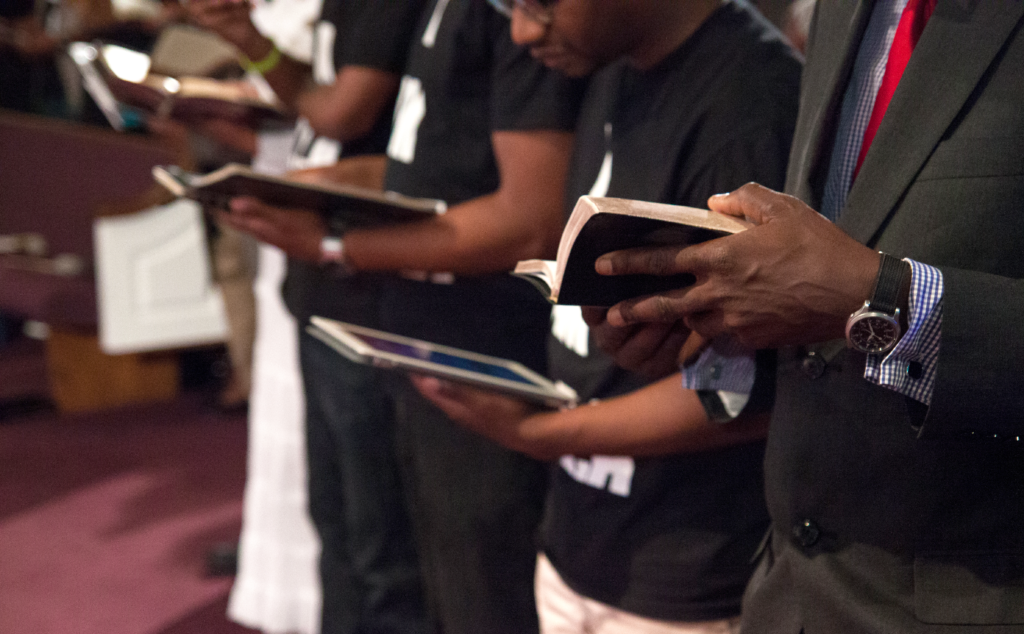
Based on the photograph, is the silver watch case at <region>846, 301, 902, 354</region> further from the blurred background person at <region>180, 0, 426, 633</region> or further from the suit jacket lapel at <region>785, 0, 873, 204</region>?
the blurred background person at <region>180, 0, 426, 633</region>

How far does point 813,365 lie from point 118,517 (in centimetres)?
291

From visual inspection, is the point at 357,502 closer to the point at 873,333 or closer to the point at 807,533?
the point at 807,533

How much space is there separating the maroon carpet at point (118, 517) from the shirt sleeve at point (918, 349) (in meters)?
2.18

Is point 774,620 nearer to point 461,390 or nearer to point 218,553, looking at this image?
point 461,390

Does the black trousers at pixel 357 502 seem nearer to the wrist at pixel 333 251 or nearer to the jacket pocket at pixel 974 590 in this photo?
the wrist at pixel 333 251

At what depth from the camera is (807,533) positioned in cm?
78

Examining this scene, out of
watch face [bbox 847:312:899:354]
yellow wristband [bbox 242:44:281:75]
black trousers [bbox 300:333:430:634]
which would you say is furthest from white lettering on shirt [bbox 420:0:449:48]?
watch face [bbox 847:312:899:354]

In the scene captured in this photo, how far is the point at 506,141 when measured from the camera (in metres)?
1.32

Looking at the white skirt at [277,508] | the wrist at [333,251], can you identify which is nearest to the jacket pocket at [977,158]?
the wrist at [333,251]

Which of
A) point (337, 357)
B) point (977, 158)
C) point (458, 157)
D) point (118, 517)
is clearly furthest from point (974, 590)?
point (118, 517)

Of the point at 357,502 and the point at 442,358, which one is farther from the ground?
the point at 442,358

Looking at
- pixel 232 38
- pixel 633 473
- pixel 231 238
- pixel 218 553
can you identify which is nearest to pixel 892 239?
pixel 633 473

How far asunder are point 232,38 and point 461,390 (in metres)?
1.11

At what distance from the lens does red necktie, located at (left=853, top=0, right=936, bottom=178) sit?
2.50ft
